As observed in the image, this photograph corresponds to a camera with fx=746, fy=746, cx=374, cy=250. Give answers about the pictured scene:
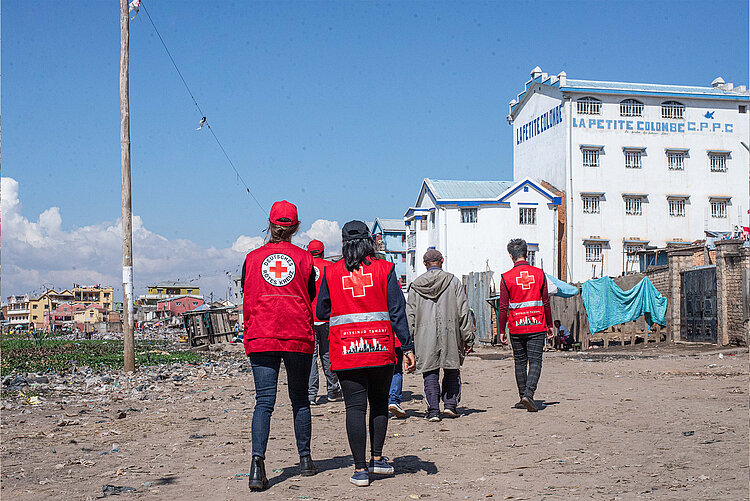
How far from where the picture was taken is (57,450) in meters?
6.92

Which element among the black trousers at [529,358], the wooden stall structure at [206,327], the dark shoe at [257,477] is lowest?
the wooden stall structure at [206,327]

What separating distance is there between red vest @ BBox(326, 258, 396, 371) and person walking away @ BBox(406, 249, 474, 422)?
2.88 metres

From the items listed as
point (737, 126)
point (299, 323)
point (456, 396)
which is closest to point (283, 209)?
point (299, 323)

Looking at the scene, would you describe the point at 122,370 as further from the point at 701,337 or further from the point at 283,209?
the point at 701,337

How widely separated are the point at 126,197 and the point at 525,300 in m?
8.61

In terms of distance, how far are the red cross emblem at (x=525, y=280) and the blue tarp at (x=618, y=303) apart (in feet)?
52.2

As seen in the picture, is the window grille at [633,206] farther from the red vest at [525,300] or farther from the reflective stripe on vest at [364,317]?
the reflective stripe on vest at [364,317]

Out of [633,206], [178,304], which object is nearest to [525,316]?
[633,206]

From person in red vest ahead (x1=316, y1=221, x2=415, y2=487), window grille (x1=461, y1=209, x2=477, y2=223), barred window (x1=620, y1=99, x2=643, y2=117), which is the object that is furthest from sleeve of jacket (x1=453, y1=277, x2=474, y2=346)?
barred window (x1=620, y1=99, x2=643, y2=117)

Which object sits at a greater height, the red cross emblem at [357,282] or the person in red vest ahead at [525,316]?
the red cross emblem at [357,282]

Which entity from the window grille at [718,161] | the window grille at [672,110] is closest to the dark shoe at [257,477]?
the window grille at [672,110]

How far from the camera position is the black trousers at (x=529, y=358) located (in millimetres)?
8664

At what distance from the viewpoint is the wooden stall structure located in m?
31.2

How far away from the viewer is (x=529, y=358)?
28.7 feet
